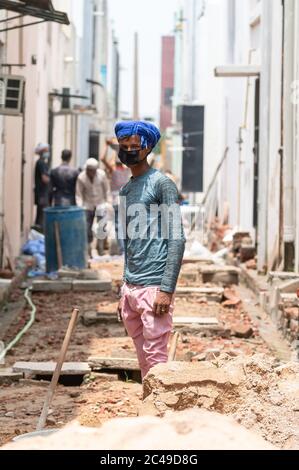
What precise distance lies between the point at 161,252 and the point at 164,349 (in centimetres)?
53

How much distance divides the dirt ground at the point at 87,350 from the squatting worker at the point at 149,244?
0.59m

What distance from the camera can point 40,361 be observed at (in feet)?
28.8

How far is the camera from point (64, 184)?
711 inches

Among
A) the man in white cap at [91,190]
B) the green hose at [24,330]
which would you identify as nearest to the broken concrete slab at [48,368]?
the green hose at [24,330]

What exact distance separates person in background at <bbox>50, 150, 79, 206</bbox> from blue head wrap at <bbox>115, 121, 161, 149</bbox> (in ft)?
38.8

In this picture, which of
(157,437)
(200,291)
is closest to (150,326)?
(157,437)

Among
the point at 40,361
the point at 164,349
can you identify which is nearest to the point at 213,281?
the point at 40,361

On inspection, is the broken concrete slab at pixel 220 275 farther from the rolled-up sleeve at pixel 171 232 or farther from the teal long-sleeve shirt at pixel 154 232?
the rolled-up sleeve at pixel 171 232

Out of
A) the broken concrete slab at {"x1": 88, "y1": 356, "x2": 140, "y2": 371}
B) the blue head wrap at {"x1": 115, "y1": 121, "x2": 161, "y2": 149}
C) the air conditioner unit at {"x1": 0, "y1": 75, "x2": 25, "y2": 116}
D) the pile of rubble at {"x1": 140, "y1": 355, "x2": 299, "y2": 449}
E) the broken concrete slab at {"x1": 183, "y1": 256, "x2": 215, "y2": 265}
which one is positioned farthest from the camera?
the broken concrete slab at {"x1": 183, "y1": 256, "x2": 215, "y2": 265}

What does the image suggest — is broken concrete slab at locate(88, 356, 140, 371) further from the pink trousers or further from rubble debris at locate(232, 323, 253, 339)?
rubble debris at locate(232, 323, 253, 339)

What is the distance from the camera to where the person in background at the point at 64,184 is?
711 inches

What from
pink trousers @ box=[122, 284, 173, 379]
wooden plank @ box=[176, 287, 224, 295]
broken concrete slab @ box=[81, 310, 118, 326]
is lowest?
broken concrete slab @ box=[81, 310, 118, 326]

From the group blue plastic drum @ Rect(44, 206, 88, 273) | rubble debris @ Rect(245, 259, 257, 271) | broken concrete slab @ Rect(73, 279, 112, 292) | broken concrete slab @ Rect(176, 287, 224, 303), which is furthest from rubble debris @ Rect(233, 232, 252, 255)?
broken concrete slab @ Rect(176, 287, 224, 303)

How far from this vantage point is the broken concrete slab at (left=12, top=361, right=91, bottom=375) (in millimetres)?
7949
